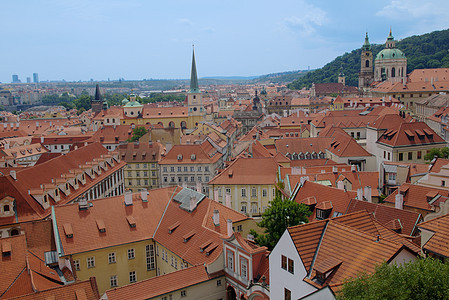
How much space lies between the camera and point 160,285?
1201 inches

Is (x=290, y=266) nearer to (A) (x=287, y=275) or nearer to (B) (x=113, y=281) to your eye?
(A) (x=287, y=275)

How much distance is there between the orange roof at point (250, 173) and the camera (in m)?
56.2

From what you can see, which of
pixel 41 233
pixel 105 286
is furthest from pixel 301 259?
pixel 41 233

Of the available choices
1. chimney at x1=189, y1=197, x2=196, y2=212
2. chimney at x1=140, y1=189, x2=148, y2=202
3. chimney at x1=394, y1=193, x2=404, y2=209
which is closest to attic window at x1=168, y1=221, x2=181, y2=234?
chimney at x1=189, y1=197, x2=196, y2=212

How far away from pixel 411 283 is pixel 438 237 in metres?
7.38

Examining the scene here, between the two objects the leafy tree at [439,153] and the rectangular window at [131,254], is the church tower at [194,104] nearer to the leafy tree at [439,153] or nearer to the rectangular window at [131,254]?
the leafy tree at [439,153]

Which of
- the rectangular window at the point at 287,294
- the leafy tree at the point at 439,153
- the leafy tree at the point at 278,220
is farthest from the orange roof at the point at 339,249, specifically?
the leafy tree at the point at 439,153

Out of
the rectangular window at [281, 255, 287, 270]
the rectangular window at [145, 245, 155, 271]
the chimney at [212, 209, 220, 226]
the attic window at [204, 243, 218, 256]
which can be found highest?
the rectangular window at [281, 255, 287, 270]

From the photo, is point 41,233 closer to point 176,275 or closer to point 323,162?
point 176,275

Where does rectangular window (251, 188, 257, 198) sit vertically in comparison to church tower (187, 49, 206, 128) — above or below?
below

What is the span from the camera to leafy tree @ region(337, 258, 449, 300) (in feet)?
52.1

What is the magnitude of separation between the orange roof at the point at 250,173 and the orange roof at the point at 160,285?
25.2 m

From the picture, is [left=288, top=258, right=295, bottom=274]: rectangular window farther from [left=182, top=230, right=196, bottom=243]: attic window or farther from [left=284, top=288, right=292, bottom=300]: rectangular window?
[left=182, top=230, right=196, bottom=243]: attic window

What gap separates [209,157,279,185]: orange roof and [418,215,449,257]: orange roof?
105 feet
